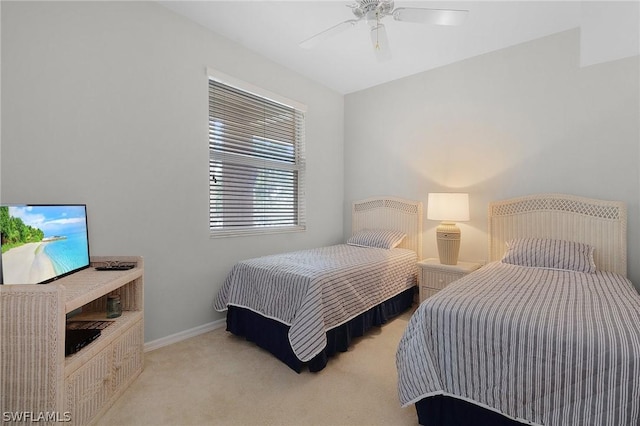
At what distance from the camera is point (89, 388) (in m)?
1.47

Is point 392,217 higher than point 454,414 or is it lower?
higher

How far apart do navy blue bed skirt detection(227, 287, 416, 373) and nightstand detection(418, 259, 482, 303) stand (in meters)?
0.38

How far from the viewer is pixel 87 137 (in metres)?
2.03

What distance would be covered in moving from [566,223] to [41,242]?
3.75 metres

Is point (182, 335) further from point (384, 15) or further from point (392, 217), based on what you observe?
point (384, 15)

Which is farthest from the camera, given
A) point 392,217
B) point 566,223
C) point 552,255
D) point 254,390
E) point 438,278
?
point 392,217

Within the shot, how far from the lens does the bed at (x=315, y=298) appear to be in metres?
2.05

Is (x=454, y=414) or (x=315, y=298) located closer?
(x=454, y=414)

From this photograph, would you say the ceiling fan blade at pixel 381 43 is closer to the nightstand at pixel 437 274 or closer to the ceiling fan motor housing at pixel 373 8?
the ceiling fan motor housing at pixel 373 8

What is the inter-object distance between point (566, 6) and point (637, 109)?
99 cm

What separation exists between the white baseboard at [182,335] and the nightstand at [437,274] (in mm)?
1955

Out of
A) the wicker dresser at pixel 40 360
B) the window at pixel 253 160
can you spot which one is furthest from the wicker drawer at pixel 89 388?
the window at pixel 253 160

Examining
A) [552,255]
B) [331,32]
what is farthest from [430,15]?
[552,255]

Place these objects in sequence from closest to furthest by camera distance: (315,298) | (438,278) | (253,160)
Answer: (315,298)
(438,278)
(253,160)
